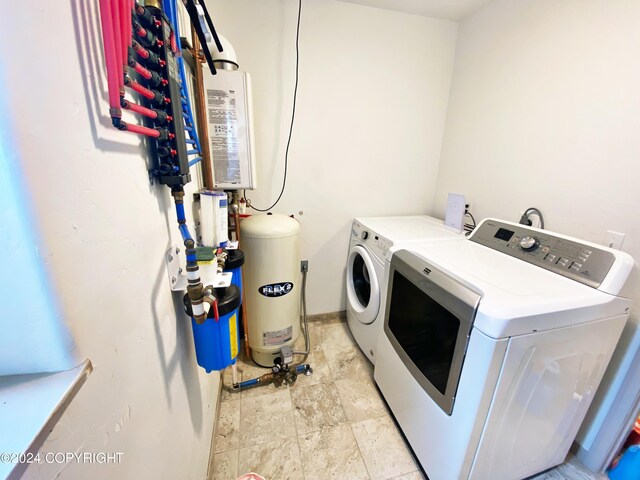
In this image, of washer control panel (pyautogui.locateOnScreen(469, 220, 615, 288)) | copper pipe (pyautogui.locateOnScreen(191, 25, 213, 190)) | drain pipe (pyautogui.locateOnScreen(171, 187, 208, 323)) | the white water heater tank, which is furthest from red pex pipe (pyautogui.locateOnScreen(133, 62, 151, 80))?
washer control panel (pyautogui.locateOnScreen(469, 220, 615, 288))

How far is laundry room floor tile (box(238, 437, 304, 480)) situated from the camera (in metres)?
1.15

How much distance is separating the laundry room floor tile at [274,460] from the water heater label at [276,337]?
52 centimetres

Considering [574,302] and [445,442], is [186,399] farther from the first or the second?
[574,302]

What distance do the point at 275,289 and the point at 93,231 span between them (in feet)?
3.91

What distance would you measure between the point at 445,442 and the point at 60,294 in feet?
4.10

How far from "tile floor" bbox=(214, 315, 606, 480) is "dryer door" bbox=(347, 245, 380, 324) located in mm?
396

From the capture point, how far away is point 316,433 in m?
1.32

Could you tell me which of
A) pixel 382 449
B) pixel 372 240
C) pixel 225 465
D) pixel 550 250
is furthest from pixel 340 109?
pixel 225 465

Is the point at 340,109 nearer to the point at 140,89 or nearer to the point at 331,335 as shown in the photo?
the point at 140,89

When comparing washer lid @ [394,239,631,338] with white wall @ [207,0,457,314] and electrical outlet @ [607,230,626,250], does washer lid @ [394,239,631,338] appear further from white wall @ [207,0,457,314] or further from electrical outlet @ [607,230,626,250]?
white wall @ [207,0,457,314]

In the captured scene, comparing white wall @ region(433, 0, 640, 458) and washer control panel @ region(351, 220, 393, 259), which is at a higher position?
white wall @ region(433, 0, 640, 458)

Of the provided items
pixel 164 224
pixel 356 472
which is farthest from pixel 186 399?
pixel 356 472

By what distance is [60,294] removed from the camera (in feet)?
1.09

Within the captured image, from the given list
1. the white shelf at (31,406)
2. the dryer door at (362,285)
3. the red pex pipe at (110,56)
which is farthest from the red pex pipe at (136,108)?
the dryer door at (362,285)
